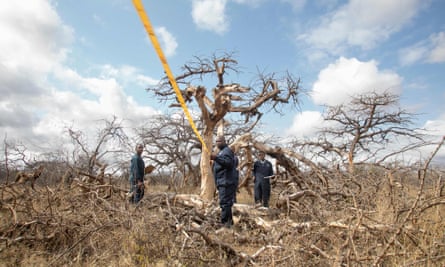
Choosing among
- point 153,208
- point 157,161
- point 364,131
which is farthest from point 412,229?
point 157,161

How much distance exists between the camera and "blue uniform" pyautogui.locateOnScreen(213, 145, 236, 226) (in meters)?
5.36

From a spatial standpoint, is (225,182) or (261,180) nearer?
(225,182)

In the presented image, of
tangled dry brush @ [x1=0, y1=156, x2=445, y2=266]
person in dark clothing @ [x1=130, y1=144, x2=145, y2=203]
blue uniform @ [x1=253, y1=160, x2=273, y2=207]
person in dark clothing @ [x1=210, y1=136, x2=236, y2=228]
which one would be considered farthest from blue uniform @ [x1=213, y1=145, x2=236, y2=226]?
blue uniform @ [x1=253, y1=160, x2=273, y2=207]

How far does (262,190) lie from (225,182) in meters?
2.56

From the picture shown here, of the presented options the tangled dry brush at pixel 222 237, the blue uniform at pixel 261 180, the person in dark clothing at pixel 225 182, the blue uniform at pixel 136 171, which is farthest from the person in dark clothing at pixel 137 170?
the blue uniform at pixel 261 180

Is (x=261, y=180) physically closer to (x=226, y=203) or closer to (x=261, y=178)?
(x=261, y=178)

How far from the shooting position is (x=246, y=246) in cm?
447

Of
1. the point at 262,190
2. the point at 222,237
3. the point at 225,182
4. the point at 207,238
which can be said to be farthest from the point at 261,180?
the point at 207,238

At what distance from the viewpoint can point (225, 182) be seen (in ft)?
17.8

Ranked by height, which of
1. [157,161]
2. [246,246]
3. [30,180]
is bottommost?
[246,246]

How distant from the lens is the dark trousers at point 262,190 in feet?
24.7

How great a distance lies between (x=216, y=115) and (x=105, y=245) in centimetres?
517

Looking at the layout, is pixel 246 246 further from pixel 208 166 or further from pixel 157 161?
pixel 157 161

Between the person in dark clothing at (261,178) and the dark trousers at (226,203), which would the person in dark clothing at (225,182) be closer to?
the dark trousers at (226,203)
